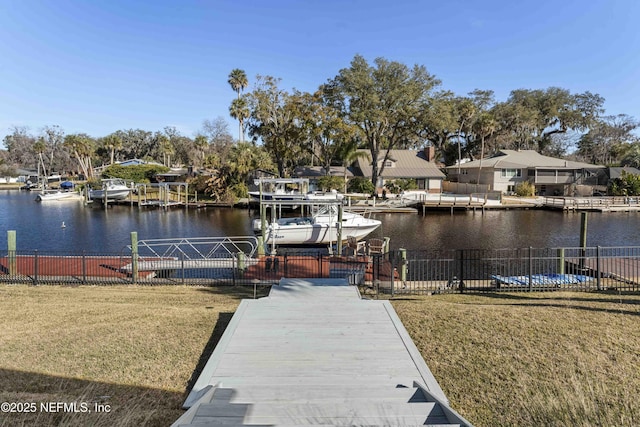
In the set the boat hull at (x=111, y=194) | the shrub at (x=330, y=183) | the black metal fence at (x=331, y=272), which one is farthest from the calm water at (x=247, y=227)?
the shrub at (x=330, y=183)

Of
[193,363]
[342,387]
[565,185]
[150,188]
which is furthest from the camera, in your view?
[150,188]

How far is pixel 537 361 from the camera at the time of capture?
22.3ft

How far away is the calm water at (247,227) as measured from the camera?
92.5 ft

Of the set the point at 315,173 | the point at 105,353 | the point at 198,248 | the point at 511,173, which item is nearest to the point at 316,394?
the point at 105,353

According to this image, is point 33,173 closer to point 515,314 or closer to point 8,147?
point 8,147

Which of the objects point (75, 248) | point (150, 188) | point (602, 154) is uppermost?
point (602, 154)

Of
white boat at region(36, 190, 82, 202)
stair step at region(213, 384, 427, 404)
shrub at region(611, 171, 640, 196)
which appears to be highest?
shrub at region(611, 171, 640, 196)

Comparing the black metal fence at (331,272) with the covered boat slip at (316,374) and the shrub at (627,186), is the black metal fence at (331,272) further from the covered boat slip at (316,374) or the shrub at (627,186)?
the shrub at (627,186)

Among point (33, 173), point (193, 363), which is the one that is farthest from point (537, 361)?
point (33, 173)

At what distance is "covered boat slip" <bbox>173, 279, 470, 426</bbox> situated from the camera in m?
4.77

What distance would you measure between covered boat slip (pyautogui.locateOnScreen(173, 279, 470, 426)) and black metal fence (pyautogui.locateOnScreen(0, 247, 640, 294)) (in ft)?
15.7

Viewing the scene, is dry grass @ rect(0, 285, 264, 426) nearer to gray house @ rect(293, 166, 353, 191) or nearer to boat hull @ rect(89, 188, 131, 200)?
gray house @ rect(293, 166, 353, 191)

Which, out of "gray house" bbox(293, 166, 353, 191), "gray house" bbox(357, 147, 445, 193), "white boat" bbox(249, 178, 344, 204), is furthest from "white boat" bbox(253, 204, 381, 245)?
"gray house" bbox(357, 147, 445, 193)

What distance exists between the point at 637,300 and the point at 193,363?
11.8 m
